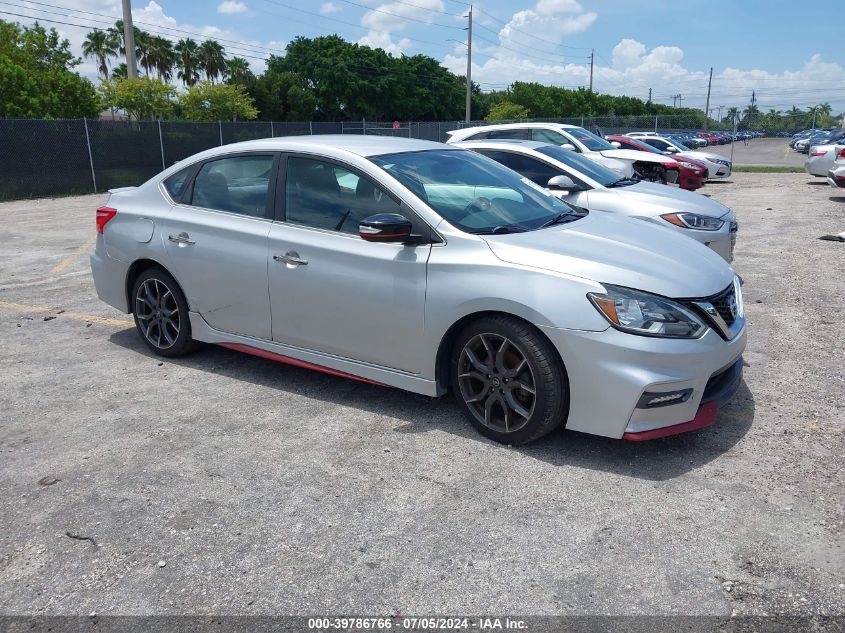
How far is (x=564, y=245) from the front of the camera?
4.02 meters

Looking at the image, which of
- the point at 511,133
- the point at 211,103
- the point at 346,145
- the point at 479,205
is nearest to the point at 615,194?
the point at 479,205

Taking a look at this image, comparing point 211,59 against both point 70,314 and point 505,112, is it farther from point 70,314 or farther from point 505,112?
point 70,314

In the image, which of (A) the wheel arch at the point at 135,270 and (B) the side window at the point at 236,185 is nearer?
(B) the side window at the point at 236,185

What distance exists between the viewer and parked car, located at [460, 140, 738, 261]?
7.53 meters

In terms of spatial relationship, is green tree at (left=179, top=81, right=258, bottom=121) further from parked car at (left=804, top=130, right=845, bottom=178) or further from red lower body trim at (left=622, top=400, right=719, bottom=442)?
red lower body trim at (left=622, top=400, right=719, bottom=442)

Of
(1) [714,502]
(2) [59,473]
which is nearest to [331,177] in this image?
(2) [59,473]

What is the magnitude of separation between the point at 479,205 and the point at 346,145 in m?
1.00

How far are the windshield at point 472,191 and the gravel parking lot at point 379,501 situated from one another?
1206 mm

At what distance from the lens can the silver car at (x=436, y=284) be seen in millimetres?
3684

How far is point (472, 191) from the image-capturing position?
4.60m

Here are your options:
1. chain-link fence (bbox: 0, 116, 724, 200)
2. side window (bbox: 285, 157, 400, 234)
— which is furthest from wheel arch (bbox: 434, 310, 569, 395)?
chain-link fence (bbox: 0, 116, 724, 200)

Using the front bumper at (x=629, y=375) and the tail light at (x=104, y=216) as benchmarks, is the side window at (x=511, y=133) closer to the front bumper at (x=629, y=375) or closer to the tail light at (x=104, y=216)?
Answer: the tail light at (x=104, y=216)

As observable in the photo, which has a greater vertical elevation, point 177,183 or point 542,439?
point 177,183

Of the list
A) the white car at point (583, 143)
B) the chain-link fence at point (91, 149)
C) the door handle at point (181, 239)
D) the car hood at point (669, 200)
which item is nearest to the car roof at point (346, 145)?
the door handle at point (181, 239)
